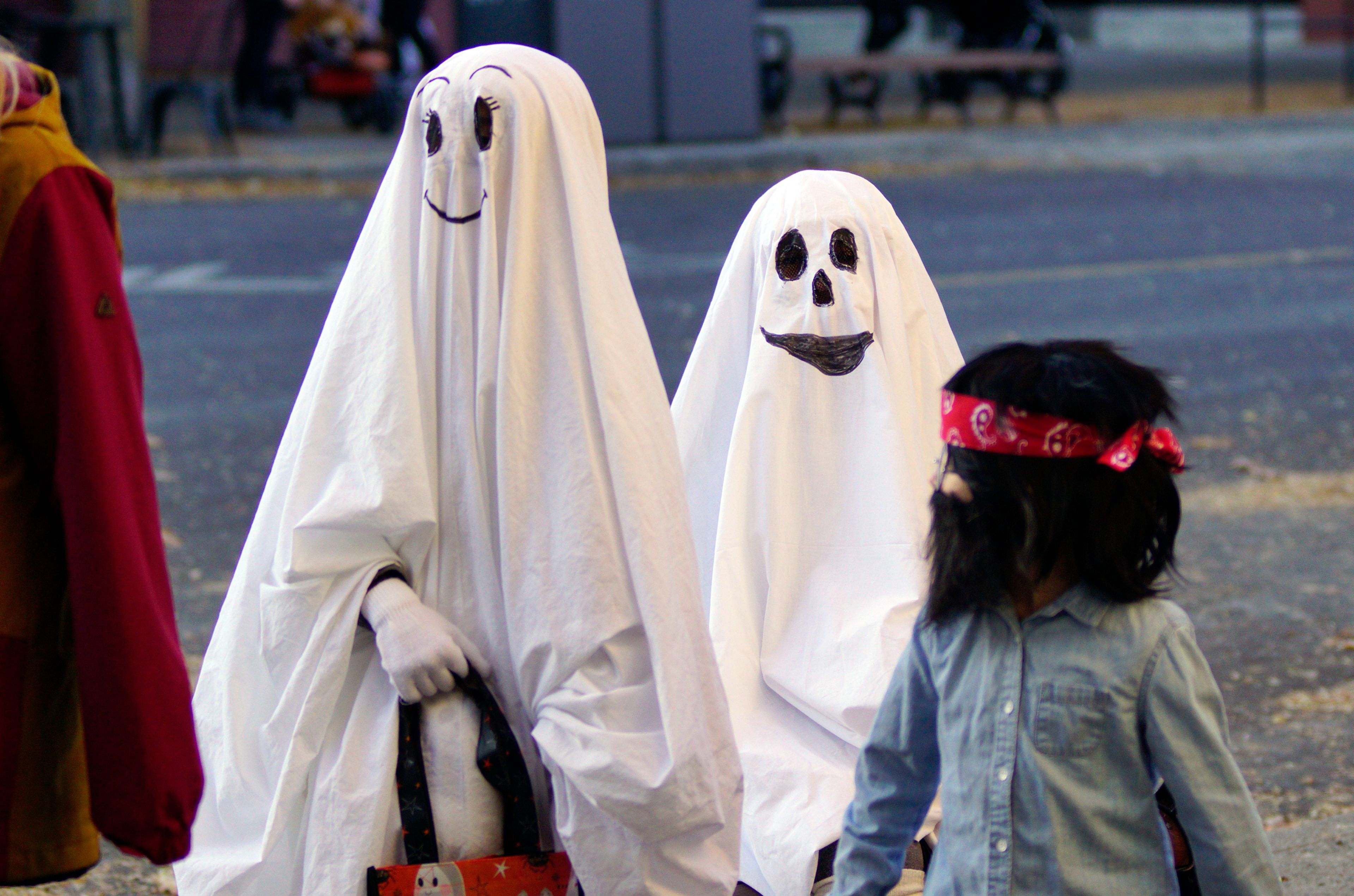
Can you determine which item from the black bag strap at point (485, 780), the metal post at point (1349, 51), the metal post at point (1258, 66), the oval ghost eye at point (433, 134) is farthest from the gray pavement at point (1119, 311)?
the metal post at point (1349, 51)

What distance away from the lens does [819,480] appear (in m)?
3.23

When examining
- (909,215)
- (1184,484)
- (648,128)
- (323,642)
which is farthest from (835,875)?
(648,128)

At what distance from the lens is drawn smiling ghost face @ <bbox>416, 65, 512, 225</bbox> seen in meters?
2.69

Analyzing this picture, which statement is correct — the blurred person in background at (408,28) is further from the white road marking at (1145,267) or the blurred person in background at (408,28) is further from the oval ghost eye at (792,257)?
the oval ghost eye at (792,257)

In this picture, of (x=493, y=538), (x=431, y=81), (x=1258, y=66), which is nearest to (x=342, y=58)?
(x=1258, y=66)

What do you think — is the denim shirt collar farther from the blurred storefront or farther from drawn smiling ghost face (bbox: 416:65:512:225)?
the blurred storefront

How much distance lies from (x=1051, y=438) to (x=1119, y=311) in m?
7.99

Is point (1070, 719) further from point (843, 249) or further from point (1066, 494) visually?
point (843, 249)

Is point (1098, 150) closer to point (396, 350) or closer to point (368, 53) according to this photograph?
point (368, 53)

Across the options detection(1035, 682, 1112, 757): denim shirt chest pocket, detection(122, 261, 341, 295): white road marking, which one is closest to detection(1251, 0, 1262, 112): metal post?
detection(122, 261, 341, 295): white road marking

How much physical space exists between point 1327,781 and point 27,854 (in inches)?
120

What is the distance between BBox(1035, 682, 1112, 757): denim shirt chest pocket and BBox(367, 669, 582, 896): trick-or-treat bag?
86 centimetres

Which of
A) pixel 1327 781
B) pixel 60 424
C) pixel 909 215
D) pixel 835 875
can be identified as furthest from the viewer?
pixel 909 215

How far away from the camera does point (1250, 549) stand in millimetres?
5789
